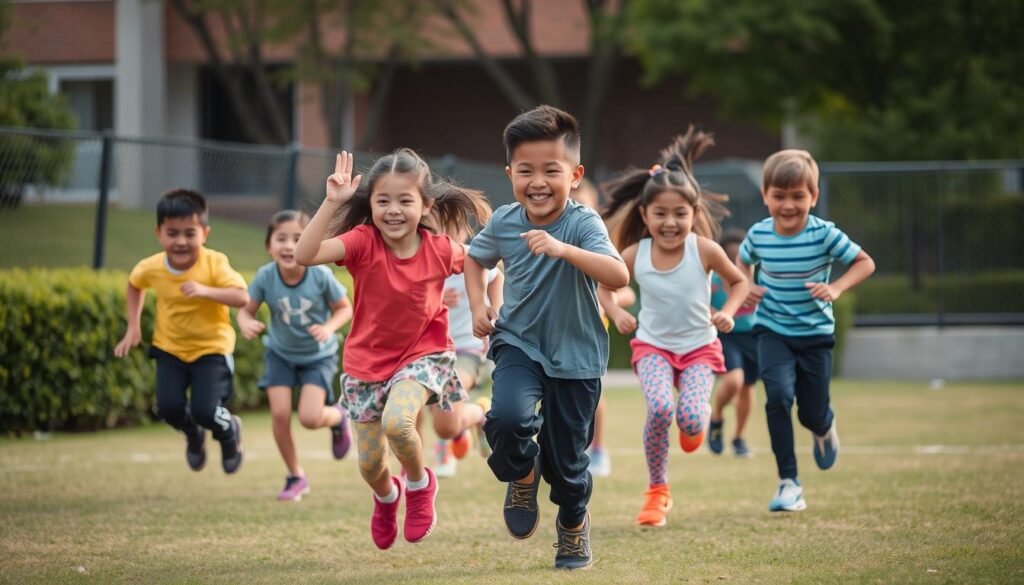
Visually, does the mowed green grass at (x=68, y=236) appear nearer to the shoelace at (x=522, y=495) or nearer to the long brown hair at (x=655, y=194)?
the long brown hair at (x=655, y=194)

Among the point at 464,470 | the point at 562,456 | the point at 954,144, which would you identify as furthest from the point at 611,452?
the point at 954,144

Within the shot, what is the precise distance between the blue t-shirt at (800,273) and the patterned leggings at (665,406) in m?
0.56

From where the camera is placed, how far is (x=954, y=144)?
19.7m

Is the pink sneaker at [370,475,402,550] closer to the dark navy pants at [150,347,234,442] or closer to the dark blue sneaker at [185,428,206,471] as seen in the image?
the dark navy pants at [150,347,234,442]

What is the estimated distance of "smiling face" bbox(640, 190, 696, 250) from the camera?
7121mm

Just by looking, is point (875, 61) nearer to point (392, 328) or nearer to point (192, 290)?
point (192, 290)

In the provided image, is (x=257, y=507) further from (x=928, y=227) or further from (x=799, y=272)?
(x=928, y=227)

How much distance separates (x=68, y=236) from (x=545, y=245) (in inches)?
333

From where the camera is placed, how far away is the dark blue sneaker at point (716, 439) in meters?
9.98

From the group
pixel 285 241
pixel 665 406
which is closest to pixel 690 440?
pixel 665 406

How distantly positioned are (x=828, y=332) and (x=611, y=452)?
11.5 feet

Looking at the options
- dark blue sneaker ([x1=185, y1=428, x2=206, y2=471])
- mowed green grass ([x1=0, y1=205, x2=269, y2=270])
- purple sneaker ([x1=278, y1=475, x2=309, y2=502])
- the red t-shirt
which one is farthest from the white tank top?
mowed green grass ([x1=0, y1=205, x2=269, y2=270])

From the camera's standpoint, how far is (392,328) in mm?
5965

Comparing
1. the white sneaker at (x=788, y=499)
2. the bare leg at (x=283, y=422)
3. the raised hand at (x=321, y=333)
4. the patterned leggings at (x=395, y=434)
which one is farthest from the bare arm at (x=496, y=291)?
the bare leg at (x=283, y=422)
